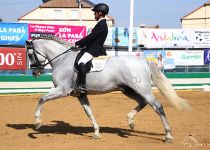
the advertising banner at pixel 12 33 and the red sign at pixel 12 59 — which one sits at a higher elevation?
the advertising banner at pixel 12 33

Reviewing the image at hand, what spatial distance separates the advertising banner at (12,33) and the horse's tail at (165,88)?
1338cm

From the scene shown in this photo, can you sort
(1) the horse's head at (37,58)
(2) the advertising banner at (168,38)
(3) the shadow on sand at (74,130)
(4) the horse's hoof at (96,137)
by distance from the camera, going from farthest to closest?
(2) the advertising banner at (168,38) < (1) the horse's head at (37,58) < (3) the shadow on sand at (74,130) < (4) the horse's hoof at (96,137)

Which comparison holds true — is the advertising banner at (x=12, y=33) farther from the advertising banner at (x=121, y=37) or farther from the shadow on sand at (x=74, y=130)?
the shadow on sand at (x=74, y=130)

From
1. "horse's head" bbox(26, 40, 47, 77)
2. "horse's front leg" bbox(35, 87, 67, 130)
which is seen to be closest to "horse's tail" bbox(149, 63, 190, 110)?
"horse's front leg" bbox(35, 87, 67, 130)

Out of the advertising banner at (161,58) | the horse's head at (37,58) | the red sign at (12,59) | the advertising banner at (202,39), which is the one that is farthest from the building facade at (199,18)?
the horse's head at (37,58)

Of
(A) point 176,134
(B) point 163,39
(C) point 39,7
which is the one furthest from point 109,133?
(C) point 39,7

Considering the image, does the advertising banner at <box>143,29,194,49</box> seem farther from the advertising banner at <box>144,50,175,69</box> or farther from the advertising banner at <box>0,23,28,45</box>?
the advertising banner at <box>0,23,28,45</box>

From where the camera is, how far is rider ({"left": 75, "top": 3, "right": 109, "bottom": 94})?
8227 millimetres

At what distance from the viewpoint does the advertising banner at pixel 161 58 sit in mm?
22938

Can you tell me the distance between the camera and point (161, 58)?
23.2 metres

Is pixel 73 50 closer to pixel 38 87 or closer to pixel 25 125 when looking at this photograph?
pixel 25 125

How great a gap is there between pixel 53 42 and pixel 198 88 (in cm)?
1476

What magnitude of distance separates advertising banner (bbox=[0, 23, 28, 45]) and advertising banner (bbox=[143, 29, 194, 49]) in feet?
25.4

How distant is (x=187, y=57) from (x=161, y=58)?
190 cm
